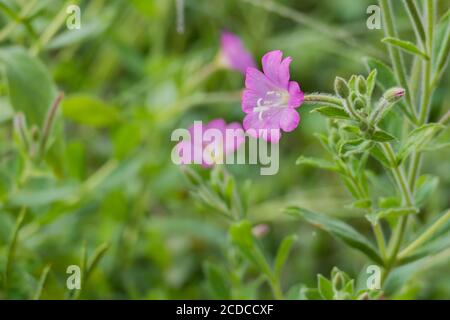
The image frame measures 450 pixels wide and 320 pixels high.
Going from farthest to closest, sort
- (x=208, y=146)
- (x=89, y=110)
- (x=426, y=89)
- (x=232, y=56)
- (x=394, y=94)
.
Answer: (x=232, y=56) < (x=89, y=110) < (x=208, y=146) < (x=426, y=89) < (x=394, y=94)

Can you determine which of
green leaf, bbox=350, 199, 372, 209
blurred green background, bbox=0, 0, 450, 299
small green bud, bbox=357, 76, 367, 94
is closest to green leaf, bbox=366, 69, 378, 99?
small green bud, bbox=357, 76, 367, 94

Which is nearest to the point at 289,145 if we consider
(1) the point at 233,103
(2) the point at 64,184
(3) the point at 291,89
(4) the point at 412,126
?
(1) the point at 233,103

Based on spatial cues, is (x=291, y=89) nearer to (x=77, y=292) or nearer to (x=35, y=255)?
(x=77, y=292)

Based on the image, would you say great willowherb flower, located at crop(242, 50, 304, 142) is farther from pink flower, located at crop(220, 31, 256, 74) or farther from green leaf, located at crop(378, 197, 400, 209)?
pink flower, located at crop(220, 31, 256, 74)

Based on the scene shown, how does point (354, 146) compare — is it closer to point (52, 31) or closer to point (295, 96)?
point (295, 96)

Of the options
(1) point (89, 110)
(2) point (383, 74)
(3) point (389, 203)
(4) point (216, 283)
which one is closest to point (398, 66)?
(2) point (383, 74)

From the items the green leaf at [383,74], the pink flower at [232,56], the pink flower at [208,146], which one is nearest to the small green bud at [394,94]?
the green leaf at [383,74]

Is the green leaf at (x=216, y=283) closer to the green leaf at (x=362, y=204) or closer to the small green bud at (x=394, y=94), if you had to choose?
the green leaf at (x=362, y=204)
